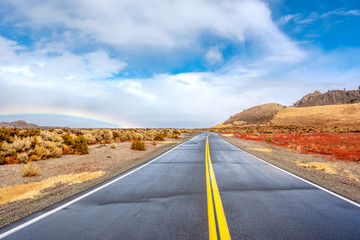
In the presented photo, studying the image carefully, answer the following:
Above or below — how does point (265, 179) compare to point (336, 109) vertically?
below

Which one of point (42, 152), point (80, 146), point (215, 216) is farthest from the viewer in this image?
point (80, 146)

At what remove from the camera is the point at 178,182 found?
7.30m

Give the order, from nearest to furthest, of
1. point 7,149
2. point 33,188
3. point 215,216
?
point 215,216, point 33,188, point 7,149

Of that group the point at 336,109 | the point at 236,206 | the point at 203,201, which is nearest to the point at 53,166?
the point at 203,201

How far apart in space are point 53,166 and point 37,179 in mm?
3230

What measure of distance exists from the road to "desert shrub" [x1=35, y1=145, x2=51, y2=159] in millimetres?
9502

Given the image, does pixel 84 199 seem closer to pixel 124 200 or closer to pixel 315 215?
pixel 124 200

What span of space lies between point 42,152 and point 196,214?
44.2 feet

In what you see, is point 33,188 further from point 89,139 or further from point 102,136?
point 102,136

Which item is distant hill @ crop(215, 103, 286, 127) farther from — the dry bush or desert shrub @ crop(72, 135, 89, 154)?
the dry bush

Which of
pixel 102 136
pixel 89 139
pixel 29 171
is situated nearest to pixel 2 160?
pixel 29 171

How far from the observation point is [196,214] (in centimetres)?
→ 441

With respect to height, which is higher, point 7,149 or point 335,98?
point 335,98

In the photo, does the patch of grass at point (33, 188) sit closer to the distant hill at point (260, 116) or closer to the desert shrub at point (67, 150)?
the desert shrub at point (67, 150)
